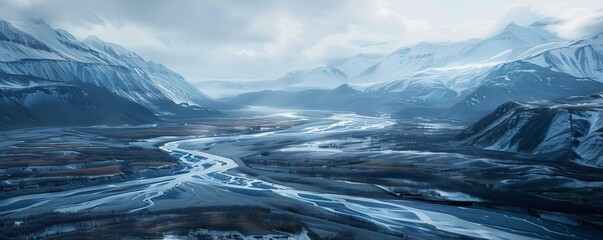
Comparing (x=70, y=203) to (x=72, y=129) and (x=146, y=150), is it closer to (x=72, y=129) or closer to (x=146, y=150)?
(x=146, y=150)

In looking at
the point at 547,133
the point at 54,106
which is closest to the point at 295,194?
the point at 547,133

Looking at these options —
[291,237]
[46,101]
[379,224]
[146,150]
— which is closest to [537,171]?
[379,224]

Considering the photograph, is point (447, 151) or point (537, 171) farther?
point (447, 151)

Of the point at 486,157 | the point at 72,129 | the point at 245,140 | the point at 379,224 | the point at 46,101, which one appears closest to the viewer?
the point at 379,224

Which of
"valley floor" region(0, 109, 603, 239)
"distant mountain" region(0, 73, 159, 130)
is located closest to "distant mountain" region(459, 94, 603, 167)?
"valley floor" region(0, 109, 603, 239)

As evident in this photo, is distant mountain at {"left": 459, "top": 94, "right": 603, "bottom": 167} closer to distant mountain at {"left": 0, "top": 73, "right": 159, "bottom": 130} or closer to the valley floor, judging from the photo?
the valley floor

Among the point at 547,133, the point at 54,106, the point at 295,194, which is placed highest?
the point at 54,106

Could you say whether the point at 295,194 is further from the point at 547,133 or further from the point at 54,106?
the point at 54,106
